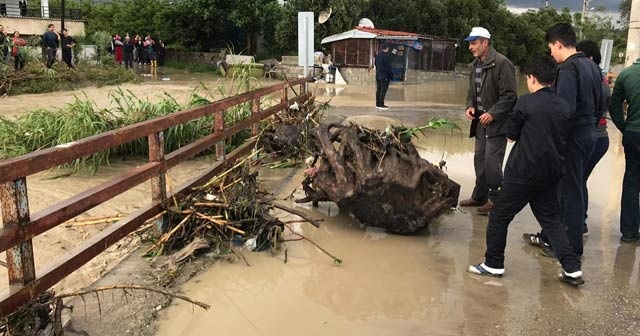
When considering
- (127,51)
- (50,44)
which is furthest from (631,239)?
(127,51)

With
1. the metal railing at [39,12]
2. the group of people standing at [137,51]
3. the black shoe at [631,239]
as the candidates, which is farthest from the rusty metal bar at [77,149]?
the metal railing at [39,12]

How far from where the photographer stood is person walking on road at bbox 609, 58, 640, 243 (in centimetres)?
470

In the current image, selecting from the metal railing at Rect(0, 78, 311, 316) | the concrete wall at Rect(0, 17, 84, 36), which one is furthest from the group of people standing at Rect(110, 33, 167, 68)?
the metal railing at Rect(0, 78, 311, 316)

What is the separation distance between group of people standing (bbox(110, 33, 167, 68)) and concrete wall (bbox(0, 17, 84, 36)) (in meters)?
4.89

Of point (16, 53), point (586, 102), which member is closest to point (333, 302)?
point (586, 102)

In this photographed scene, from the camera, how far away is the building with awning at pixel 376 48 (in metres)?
25.4

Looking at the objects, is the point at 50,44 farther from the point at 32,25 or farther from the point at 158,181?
the point at 158,181

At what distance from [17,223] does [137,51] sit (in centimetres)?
2697

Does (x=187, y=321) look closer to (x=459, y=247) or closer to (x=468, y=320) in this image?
(x=468, y=320)

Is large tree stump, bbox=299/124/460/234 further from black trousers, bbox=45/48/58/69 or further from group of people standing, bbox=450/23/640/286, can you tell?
black trousers, bbox=45/48/58/69

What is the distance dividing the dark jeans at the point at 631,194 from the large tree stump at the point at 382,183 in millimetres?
1407

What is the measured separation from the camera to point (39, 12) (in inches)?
1323

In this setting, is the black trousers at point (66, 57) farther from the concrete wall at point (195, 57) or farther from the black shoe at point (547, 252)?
the black shoe at point (547, 252)

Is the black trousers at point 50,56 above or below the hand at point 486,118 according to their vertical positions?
above
